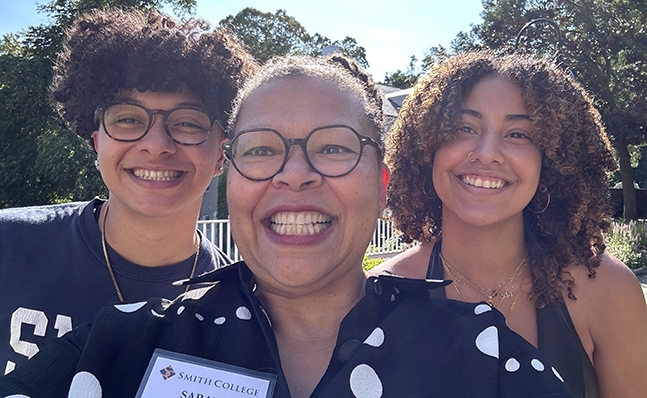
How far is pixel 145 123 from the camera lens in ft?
7.56

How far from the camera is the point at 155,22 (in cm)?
259

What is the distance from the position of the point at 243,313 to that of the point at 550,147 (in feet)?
5.44

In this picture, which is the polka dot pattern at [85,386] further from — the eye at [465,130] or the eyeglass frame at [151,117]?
the eye at [465,130]

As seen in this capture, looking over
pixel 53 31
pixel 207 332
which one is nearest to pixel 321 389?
pixel 207 332

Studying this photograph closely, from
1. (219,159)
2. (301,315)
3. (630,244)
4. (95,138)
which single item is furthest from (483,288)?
(630,244)

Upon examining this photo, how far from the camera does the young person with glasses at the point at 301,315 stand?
1457mm

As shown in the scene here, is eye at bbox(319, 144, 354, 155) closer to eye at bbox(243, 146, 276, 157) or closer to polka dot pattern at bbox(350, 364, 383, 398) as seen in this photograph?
eye at bbox(243, 146, 276, 157)

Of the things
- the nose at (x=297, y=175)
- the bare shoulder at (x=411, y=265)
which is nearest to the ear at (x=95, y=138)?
the nose at (x=297, y=175)

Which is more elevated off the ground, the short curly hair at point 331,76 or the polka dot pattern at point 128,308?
the short curly hair at point 331,76

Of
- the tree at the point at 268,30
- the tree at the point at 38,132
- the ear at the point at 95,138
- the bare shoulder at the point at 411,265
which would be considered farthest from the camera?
the tree at the point at 268,30

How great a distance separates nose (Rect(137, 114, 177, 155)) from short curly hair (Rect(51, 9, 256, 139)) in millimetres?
170

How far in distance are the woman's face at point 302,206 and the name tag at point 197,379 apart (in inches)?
12.7

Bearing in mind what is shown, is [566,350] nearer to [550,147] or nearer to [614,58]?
[550,147]

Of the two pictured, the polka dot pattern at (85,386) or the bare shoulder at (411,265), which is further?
the bare shoulder at (411,265)
